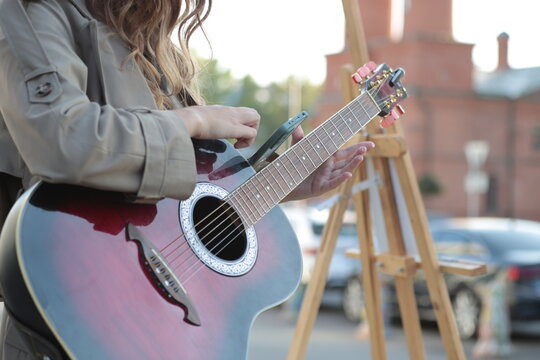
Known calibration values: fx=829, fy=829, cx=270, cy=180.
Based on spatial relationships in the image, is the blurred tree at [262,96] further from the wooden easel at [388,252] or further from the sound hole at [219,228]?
the sound hole at [219,228]

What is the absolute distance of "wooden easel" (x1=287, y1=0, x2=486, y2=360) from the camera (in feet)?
11.6

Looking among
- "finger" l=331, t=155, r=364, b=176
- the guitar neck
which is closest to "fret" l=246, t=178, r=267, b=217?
the guitar neck

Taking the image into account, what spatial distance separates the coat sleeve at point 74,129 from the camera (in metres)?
1.78

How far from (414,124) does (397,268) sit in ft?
126

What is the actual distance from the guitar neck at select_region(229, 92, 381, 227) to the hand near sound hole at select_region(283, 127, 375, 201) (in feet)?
0.20

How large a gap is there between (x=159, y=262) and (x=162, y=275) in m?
0.03

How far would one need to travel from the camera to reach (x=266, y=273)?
88.6 inches

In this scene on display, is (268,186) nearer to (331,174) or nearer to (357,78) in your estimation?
(331,174)

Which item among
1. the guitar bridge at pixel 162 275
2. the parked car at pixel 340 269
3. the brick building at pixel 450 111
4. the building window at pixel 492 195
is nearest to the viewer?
the guitar bridge at pixel 162 275

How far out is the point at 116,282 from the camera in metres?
1.89

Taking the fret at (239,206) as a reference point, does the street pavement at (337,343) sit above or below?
below

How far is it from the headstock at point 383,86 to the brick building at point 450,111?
117 feet

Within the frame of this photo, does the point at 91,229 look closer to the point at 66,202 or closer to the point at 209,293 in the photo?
the point at 66,202

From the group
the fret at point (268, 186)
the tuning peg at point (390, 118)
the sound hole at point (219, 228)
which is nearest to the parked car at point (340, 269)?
the tuning peg at point (390, 118)
